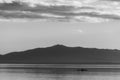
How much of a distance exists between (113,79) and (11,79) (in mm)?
29269

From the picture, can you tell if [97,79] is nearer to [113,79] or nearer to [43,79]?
[113,79]

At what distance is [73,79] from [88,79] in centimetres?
462

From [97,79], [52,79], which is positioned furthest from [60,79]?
[97,79]

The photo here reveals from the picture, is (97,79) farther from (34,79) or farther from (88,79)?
(34,79)

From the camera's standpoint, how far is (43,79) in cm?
13175

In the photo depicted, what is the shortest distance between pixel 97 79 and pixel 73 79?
6913mm

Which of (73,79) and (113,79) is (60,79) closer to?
(73,79)

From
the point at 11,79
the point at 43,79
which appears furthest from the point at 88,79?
the point at 11,79

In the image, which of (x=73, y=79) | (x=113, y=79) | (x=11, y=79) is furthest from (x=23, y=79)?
(x=113, y=79)

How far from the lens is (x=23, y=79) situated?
128 metres

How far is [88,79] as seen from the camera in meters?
135

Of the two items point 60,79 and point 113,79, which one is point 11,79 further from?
point 113,79

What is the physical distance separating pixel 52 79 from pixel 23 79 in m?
9.15

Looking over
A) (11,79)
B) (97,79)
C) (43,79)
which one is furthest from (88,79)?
(11,79)
